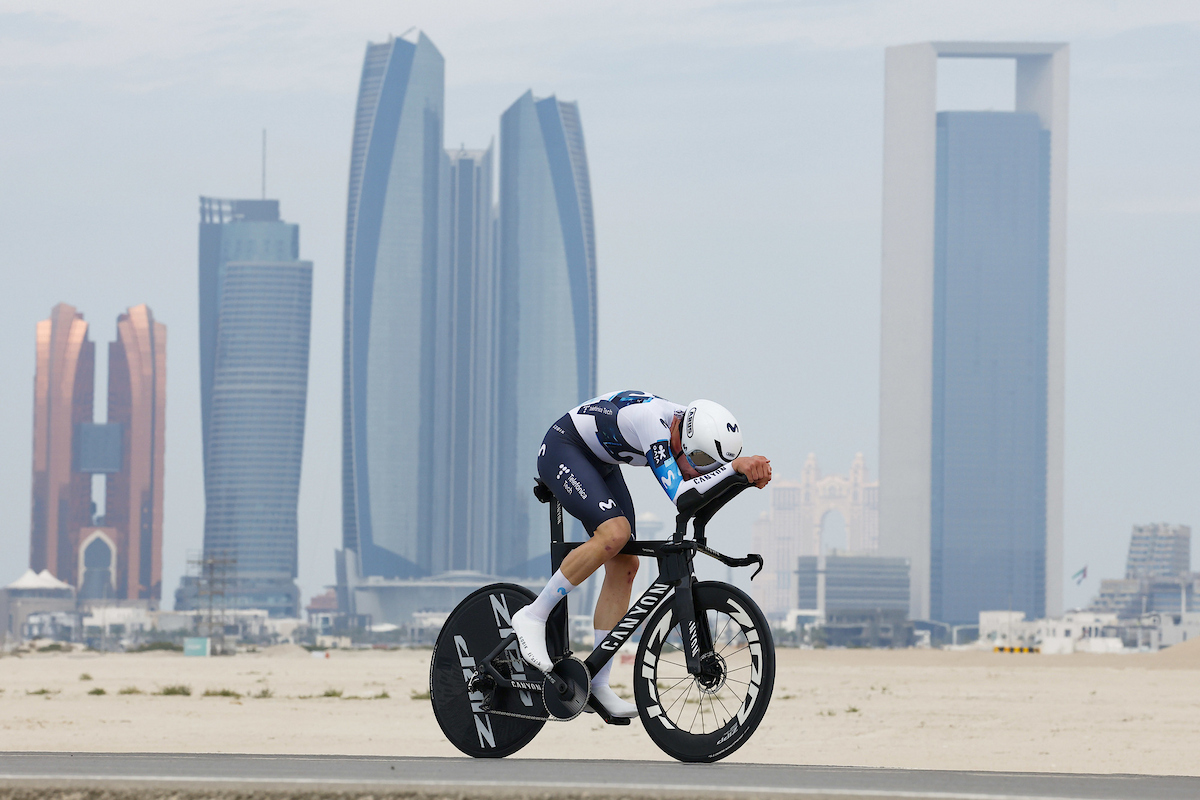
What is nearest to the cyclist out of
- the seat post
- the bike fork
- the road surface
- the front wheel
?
the seat post

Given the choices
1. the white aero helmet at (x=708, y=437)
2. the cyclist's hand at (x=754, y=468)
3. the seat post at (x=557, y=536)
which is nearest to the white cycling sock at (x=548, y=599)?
the seat post at (x=557, y=536)

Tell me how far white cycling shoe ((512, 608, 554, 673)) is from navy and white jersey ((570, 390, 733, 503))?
97 cm

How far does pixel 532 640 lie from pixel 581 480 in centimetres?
92

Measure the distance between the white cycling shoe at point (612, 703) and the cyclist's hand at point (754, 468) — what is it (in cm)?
143

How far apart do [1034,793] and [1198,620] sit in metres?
185

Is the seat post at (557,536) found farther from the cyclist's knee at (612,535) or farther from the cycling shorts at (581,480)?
the cyclist's knee at (612,535)

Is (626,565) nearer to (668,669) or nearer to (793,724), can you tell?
(668,669)

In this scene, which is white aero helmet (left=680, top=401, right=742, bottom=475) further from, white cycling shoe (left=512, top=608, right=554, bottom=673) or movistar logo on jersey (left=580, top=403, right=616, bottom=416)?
white cycling shoe (left=512, top=608, right=554, bottom=673)

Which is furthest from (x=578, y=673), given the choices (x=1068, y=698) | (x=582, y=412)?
(x=1068, y=698)

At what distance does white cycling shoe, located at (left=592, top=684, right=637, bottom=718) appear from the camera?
25.7 feet

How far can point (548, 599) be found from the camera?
26.3 ft

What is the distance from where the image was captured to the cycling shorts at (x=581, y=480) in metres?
7.91

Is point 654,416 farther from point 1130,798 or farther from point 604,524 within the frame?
point 1130,798

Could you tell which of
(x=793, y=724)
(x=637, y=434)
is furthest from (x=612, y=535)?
(x=793, y=724)
